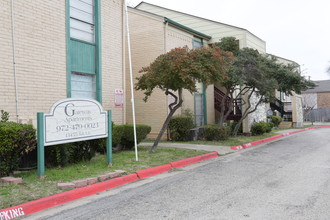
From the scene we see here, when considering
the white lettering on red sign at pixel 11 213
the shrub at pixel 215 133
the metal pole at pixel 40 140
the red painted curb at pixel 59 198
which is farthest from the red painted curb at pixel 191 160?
the white lettering on red sign at pixel 11 213

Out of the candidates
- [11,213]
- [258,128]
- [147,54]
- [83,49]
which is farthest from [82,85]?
[258,128]

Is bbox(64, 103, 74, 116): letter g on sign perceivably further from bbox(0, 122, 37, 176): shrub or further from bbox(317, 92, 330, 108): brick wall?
bbox(317, 92, 330, 108): brick wall

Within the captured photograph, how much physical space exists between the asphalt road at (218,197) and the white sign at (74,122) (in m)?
1.81

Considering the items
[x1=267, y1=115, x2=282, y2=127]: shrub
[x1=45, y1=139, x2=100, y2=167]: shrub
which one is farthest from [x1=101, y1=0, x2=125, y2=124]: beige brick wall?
[x1=267, y1=115, x2=282, y2=127]: shrub

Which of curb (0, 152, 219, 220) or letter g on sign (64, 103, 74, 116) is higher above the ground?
letter g on sign (64, 103, 74, 116)

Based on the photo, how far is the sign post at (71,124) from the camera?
6.56 metres

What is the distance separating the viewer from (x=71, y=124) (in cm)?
718

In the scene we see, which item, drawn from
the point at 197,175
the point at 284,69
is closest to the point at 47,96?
the point at 197,175

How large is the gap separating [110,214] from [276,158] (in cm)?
750

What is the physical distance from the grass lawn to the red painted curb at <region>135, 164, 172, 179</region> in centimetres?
23

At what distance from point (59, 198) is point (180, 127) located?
32.3 ft

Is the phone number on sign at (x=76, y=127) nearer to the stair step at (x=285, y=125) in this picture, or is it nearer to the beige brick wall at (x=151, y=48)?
the beige brick wall at (x=151, y=48)

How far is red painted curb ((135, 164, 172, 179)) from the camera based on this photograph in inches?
296

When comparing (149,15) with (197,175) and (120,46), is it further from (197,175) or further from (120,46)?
(197,175)
